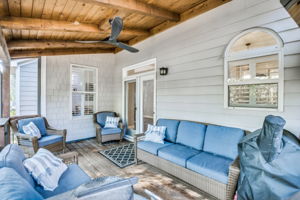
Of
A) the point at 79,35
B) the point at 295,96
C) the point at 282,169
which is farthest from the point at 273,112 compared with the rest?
the point at 79,35

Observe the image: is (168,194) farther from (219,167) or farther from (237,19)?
(237,19)

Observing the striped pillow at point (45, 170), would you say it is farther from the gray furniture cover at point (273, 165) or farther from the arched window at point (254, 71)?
the arched window at point (254, 71)

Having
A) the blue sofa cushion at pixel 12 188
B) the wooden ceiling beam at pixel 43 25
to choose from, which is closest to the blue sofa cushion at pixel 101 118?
the wooden ceiling beam at pixel 43 25

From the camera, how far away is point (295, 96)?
218 centimetres

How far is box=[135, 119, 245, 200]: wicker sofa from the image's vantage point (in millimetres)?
2100

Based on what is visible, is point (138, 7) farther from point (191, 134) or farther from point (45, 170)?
point (45, 170)

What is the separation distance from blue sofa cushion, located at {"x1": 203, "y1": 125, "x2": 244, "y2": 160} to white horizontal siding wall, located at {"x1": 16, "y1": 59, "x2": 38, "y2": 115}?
6048 mm

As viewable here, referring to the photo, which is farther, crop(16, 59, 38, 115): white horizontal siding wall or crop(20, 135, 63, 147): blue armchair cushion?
crop(16, 59, 38, 115): white horizontal siding wall

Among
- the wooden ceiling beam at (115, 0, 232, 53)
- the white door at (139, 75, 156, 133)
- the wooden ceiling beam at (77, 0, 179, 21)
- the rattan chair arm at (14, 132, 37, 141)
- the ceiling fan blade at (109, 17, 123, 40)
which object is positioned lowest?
the rattan chair arm at (14, 132, 37, 141)

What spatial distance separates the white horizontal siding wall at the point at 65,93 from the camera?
4789 millimetres

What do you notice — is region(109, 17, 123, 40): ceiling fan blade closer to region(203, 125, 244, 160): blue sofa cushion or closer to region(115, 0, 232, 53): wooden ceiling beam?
region(115, 0, 232, 53): wooden ceiling beam

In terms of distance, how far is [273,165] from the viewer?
156 centimetres

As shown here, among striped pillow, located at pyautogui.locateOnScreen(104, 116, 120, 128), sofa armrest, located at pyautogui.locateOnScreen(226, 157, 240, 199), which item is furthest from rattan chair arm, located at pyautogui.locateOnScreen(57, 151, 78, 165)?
striped pillow, located at pyautogui.locateOnScreen(104, 116, 120, 128)

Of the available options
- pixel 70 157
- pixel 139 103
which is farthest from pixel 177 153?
pixel 139 103
